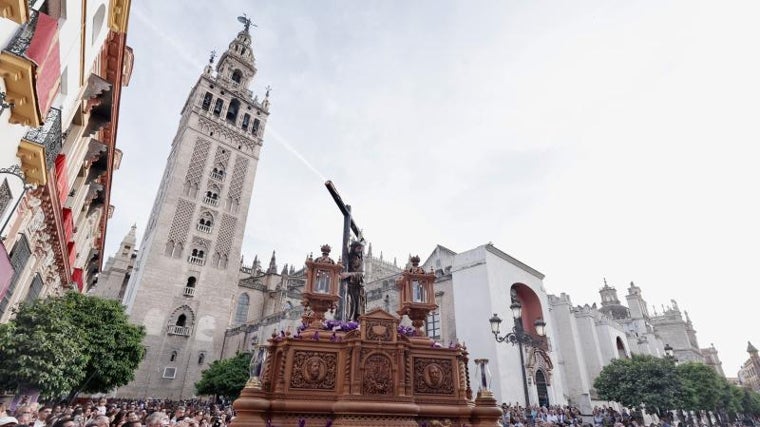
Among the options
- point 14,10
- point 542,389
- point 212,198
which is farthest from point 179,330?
point 14,10

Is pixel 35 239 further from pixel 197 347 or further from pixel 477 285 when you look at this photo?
pixel 197 347

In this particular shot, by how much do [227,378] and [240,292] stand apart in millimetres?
16933

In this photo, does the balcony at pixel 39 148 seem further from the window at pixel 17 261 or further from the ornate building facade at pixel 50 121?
the window at pixel 17 261

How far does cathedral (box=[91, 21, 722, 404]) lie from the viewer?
78.1 feet

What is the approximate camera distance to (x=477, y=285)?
77.5 ft

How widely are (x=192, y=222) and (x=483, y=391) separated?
3662 cm

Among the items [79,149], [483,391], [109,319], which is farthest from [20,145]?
[109,319]

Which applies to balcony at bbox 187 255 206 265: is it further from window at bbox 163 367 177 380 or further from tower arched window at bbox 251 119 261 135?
tower arched window at bbox 251 119 261 135

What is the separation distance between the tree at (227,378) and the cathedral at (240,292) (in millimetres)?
4593

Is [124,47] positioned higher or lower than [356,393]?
higher

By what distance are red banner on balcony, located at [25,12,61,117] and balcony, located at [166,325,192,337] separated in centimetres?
3070

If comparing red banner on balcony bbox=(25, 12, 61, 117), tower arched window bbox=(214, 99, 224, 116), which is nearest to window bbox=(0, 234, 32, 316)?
red banner on balcony bbox=(25, 12, 61, 117)

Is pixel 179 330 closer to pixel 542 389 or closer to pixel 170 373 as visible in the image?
pixel 170 373

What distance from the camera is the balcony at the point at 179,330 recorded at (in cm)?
3344
